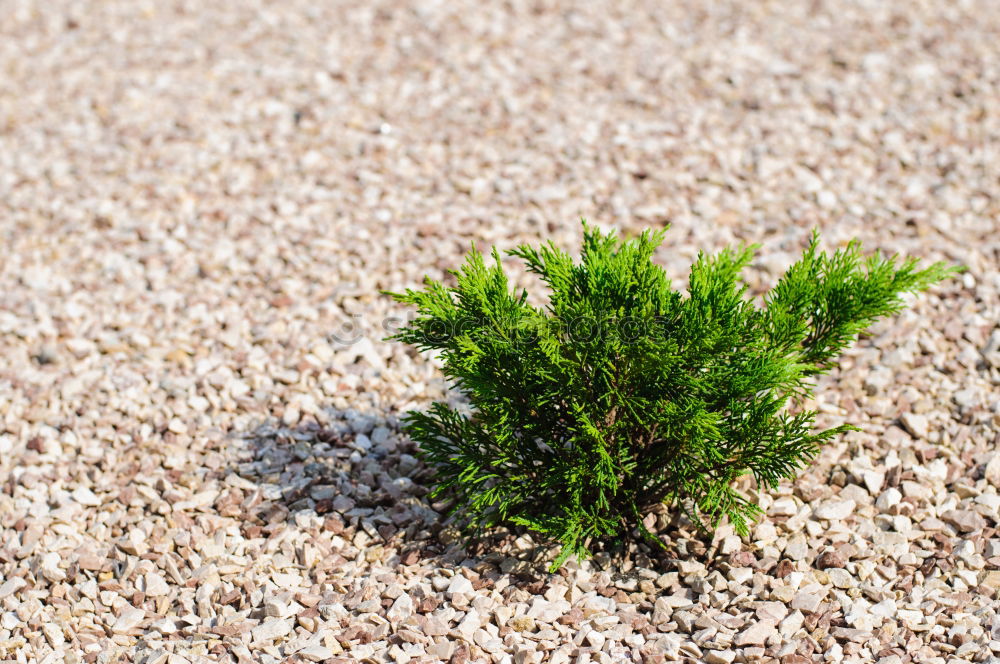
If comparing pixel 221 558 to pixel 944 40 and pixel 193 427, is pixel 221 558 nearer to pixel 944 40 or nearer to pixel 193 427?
pixel 193 427

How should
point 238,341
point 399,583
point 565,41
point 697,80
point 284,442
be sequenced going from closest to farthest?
point 399,583 → point 284,442 → point 238,341 → point 697,80 → point 565,41

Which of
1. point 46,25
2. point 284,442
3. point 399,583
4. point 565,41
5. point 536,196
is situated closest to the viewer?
point 399,583

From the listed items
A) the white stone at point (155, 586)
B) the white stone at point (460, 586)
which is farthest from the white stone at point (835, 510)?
the white stone at point (155, 586)

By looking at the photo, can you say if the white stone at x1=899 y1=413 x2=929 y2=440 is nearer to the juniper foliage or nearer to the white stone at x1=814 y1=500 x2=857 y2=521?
the white stone at x1=814 y1=500 x2=857 y2=521

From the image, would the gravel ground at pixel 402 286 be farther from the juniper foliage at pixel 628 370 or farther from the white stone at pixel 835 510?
the juniper foliage at pixel 628 370

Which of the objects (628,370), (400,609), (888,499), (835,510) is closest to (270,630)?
(400,609)

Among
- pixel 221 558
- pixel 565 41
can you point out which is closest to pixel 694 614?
pixel 221 558

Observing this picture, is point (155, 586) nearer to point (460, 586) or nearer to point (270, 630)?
point (270, 630)
